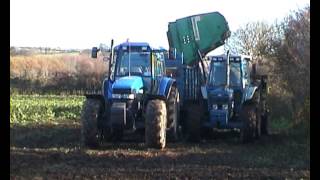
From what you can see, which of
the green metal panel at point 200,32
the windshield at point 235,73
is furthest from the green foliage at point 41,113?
the windshield at point 235,73

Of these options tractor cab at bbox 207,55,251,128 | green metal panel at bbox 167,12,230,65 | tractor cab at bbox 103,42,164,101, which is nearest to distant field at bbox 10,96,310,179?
tractor cab at bbox 207,55,251,128

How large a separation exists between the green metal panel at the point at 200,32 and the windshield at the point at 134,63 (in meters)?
3.18

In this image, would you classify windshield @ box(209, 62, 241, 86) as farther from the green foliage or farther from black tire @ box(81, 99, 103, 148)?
the green foliage

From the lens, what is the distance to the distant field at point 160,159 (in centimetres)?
911

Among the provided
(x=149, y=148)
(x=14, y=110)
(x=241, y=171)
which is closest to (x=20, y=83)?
(x=14, y=110)

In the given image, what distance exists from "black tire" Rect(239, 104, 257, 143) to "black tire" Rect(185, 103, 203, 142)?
107cm

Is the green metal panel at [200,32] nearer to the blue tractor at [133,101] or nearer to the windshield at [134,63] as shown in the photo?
the blue tractor at [133,101]

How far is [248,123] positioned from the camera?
13852 millimetres

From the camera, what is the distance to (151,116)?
1196 cm

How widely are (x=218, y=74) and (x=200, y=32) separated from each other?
163cm

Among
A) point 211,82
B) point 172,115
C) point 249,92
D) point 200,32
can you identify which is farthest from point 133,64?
point 200,32

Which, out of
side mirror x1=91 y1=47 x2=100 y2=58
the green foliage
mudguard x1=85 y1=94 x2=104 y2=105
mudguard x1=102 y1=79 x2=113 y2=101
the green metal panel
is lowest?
the green foliage

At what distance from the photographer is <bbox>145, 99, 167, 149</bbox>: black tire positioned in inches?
471
